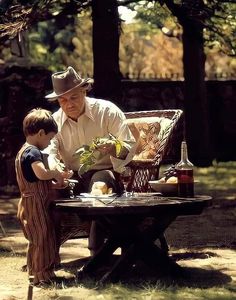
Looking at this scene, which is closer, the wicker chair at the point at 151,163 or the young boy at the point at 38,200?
the young boy at the point at 38,200

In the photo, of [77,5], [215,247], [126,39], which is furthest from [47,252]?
[126,39]

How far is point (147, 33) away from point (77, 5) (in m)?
19.1

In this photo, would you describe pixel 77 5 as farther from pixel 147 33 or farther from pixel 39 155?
pixel 147 33

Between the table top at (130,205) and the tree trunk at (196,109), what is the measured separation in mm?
10399

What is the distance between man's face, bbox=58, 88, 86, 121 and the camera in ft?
20.9

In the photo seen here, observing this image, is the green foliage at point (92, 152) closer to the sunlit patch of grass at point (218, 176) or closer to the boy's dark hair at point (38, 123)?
the boy's dark hair at point (38, 123)

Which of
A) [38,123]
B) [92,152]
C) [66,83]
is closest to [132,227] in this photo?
[92,152]

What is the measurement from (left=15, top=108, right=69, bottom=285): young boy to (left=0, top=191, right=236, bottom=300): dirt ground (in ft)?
0.67

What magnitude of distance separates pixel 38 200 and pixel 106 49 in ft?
17.2

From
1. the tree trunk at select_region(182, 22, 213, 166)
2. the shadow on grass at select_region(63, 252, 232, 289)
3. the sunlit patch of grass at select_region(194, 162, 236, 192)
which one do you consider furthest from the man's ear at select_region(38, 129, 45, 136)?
the tree trunk at select_region(182, 22, 213, 166)

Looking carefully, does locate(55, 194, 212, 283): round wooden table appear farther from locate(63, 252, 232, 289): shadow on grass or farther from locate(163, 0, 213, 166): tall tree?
locate(163, 0, 213, 166): tall tree

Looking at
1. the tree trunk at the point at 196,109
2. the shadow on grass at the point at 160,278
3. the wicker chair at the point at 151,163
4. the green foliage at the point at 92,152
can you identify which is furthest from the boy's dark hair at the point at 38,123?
the tree trunk at the point at 196,109

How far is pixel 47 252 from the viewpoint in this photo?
225 inches

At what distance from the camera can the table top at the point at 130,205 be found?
17.4 feet
